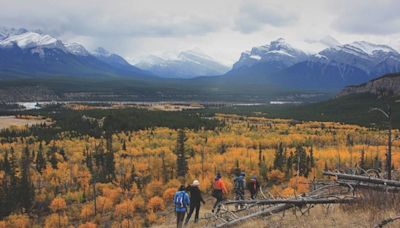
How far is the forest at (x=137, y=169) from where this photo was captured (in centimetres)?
6309

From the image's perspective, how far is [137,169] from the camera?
275ft

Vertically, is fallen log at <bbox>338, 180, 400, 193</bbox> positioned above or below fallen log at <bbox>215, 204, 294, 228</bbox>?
above

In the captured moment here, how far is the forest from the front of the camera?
2484 inches

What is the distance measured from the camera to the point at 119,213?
203 ft

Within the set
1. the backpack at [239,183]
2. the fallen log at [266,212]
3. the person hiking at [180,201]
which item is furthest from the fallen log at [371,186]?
the backpack at [239,183]

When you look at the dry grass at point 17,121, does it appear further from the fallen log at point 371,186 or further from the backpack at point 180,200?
the fallen log at point 371,186

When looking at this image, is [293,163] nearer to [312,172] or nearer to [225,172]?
[312,172]

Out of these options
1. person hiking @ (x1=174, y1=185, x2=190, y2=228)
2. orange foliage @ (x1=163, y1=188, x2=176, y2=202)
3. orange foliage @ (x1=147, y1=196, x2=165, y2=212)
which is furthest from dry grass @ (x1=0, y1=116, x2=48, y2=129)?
person hiking @ (x1=174, y1=185, x2=190, y2=228)

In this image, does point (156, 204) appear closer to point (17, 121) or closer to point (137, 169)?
point (137, 169)

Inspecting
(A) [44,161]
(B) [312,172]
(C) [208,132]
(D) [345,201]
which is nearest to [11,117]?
(C) [208,132]

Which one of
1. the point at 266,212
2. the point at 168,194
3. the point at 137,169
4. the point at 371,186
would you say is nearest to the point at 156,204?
the point at 168,194

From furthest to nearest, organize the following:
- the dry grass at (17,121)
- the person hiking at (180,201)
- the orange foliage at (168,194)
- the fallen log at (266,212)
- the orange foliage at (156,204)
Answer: the dry grass at (17,121)
the orange foliage at (168,194)
the orange foliage at (156,204)
the person hiking at (180,201)
the fallen log at (266,212)

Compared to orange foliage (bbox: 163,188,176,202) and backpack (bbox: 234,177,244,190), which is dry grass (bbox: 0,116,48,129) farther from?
backpack (bbox: 234,177,244,190)

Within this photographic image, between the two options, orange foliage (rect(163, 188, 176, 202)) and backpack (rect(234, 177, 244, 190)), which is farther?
orange foliage (rect(163, 188, 176, 202))
